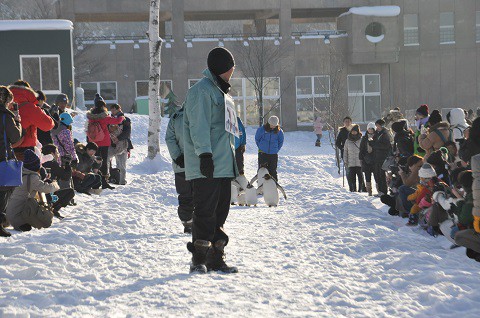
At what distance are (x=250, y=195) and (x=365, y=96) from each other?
3164 centimetres

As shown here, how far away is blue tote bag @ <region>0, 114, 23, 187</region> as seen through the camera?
8406mm

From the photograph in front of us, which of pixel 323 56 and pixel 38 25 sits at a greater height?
pixel 38 25

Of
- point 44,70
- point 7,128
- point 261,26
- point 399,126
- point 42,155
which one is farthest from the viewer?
point 261,26

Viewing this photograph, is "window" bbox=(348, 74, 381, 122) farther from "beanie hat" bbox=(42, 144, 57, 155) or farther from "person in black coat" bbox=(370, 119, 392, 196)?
"beanie hat" bbox=(42, 144, 57, 155)

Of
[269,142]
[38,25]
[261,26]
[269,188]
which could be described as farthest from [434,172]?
[261,26]

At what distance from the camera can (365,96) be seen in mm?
44062

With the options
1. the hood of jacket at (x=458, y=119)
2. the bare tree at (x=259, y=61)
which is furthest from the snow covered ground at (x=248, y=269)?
the bare tree at (x=259, y=61)

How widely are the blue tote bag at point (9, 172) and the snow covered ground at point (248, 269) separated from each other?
625 mm

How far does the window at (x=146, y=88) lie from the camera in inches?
1673

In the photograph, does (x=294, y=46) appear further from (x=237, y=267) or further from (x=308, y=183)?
(x=237, y=267)

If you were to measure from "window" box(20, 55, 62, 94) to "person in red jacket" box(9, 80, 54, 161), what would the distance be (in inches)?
822

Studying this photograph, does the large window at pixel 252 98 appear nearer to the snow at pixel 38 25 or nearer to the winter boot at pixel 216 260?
the snow at pixel 38 25

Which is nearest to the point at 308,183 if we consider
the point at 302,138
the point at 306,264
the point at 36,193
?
the point at 36,193

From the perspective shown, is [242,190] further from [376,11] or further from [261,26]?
[261,26]
